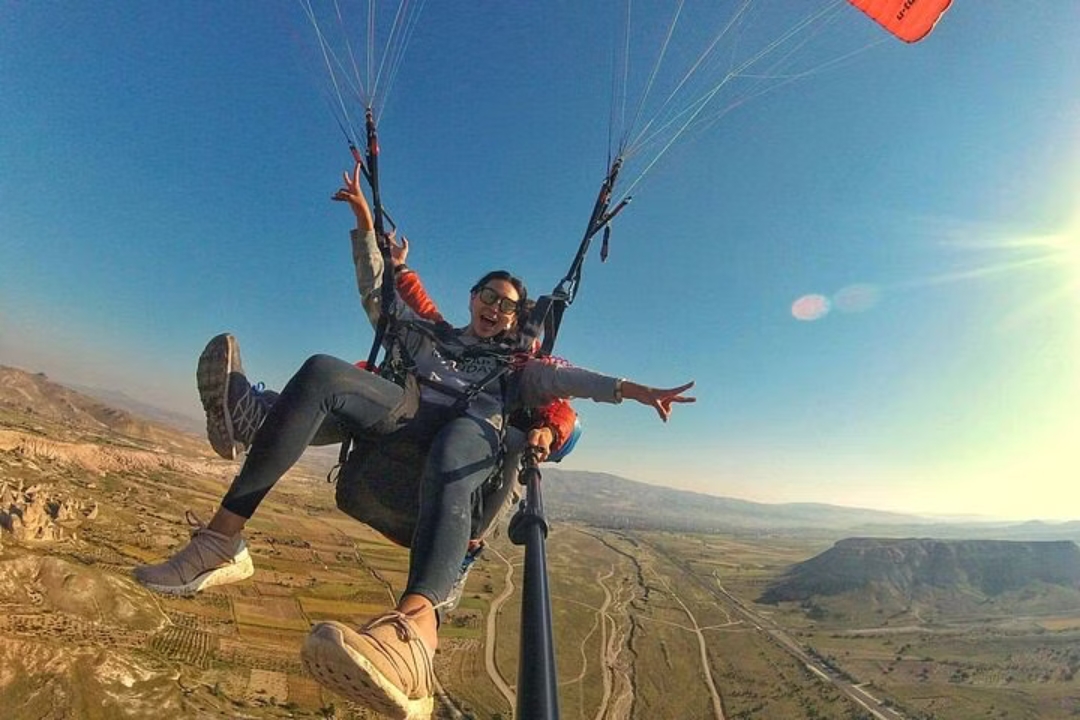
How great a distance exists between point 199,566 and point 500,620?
266ft

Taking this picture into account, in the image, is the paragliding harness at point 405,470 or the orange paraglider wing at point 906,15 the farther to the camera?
the orange paraglider wing at point 906,15

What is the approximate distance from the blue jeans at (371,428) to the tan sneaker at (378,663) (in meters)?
0.23

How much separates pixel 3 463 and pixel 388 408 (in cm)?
12026

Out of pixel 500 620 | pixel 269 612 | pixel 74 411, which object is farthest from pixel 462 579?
pixel 74 411

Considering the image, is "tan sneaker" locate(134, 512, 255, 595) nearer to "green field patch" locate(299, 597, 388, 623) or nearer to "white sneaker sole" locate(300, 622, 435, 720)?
"white sneaker sole" locate(300, 622, 435, 720)

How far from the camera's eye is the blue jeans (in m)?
2.39

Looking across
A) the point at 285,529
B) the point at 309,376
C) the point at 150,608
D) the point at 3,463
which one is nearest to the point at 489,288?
the point at 309,376

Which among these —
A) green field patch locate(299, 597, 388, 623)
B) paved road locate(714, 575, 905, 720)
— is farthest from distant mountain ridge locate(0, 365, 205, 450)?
paved road locate(714, 575, 905, 720)

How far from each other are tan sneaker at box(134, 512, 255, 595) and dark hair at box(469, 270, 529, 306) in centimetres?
201

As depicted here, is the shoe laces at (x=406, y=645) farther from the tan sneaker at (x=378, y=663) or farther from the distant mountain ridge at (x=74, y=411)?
the distant mountain ridge at (x=74, y=411)

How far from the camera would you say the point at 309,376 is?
105 inches

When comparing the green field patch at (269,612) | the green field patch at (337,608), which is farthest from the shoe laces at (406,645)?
the green field patch at (269,612)

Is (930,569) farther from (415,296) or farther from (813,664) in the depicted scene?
(415,296)

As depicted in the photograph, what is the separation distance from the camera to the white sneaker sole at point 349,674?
1.84 m
